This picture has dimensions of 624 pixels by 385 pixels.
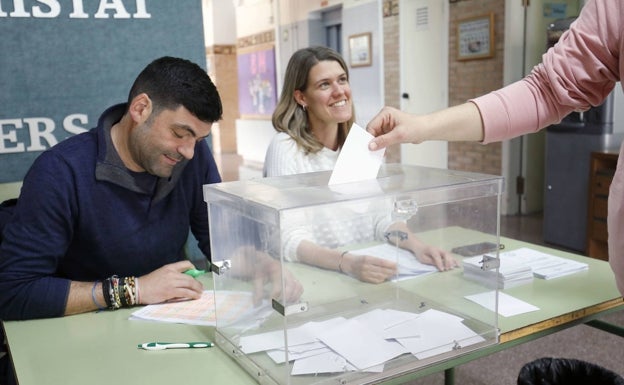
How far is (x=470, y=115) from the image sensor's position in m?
1.35

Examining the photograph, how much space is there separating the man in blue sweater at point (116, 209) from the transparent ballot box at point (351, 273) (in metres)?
0.39

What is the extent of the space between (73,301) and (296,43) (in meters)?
7.07

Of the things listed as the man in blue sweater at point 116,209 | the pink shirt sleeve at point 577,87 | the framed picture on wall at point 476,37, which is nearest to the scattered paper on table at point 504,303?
the pink shirt sleeve at point 577,87

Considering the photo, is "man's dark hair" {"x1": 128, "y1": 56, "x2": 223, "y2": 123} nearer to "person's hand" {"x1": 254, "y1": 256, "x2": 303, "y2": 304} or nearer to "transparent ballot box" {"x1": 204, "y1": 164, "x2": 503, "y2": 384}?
"transparent ballot box" {"x1": 204, "y1": 164, "x2": 503, "y2": 384}

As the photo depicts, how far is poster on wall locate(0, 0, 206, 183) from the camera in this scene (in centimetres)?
267

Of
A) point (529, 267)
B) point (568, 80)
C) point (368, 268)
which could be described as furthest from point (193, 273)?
point (568, 80)

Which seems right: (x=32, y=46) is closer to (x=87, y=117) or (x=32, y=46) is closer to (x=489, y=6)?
(x=87, y=117)

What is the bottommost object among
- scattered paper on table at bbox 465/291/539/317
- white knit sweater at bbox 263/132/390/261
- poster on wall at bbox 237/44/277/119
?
scattered paper on table at bbox 465/291/539/317

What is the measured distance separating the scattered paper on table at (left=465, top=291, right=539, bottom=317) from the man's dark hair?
0.84 m

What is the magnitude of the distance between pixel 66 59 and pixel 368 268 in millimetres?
2136

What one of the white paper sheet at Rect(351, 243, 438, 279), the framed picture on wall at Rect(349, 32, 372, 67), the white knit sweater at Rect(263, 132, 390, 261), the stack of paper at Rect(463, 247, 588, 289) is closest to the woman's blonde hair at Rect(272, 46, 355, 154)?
the stack of paper at Rect(463, 247, 588, 289)

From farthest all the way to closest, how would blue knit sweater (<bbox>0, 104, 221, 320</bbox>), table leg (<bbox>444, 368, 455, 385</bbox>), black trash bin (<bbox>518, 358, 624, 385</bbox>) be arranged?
1. table leg (<bbox>444, 368, 455, 385</bbox>)
2. black trash bin (<bbox>518, 358, 624, 385</bbox>)
3. blue knit sweater (<bbox>0, 104, 221, 320</bbox>)

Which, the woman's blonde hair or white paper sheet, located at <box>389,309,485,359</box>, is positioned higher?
the woman's blonde hair

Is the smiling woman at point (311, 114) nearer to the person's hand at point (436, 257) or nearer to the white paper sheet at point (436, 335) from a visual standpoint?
the person's hand at point (436, 257)
